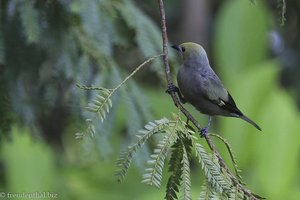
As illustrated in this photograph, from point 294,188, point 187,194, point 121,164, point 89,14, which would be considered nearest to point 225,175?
point 187,194

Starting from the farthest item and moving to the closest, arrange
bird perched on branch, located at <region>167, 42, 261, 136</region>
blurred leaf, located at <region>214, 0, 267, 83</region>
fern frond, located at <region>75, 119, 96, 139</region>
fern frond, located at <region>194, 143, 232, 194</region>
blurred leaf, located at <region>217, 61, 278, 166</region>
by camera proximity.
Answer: blurred leaf, located at <region>214, 0, 267, 83</region>
blurred leaf, located at <region>217, 61, 278, 166</region>
bird perched on branch, located at <region>167, 42, 261, 136</region>
fern frond, located at <region>194, 143, 232, 194</region>
fern frond, located at <region>75, 119, 96, 139</region>

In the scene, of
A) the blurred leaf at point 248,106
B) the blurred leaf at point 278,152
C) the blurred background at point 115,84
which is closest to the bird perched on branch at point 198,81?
the blurred background at point 115,84

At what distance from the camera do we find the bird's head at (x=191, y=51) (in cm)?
228

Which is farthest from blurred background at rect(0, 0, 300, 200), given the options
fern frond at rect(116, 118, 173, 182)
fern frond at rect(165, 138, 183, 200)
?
fern frond at rect(165, 138, 183, 200)

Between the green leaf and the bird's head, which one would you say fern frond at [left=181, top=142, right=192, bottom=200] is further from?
the green leaf

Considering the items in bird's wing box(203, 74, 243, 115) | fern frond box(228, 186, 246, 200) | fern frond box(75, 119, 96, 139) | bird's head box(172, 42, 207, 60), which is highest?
bird's head box(172, 42, 207, 60)

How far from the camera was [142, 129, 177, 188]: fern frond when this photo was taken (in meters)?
1.52

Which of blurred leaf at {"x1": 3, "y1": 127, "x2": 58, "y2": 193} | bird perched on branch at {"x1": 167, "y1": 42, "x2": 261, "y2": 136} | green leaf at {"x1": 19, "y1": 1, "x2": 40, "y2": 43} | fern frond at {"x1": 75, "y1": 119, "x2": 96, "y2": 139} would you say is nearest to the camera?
fern frond at {"x1": 75, "y1": 119, "x2": 96, "y2": 139}

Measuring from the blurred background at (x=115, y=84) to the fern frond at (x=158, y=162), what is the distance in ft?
0.61

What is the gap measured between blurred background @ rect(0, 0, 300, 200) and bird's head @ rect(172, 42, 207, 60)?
0.32 m

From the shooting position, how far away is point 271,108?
4.17 m

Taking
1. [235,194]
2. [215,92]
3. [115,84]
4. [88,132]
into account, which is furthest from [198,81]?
[88,132]

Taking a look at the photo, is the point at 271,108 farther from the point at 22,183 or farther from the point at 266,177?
the point at 22,183

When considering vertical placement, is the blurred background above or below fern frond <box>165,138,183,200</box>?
above
